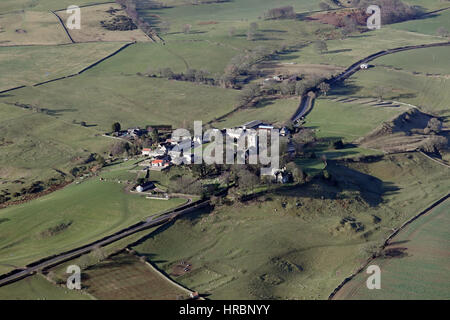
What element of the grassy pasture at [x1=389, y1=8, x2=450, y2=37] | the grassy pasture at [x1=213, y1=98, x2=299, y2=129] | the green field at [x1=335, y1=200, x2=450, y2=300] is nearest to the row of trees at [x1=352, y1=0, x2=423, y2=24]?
the grassy pasture at [x1=389, y1=8, x2=450, y2=37]

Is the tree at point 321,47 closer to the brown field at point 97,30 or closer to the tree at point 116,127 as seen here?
the brown field at point 97,30

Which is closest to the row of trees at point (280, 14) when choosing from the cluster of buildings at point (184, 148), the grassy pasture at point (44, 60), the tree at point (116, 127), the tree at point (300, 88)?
the grassy pasture at point (44, 60)

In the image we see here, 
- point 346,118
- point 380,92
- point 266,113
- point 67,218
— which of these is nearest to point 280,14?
point 380,92

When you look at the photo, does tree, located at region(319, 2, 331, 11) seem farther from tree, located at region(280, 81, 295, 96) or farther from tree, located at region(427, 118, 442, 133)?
tree, located at region(427, 118, 442, 133)

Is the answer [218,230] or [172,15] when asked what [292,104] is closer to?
[218,230]

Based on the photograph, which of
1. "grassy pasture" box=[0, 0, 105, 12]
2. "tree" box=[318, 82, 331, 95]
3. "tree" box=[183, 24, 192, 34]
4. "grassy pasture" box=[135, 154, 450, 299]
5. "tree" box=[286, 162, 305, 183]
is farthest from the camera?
"grassy pasture" box=[0, 0, 105, 12]

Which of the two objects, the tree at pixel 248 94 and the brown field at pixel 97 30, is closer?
the tree at pixel 248 94
